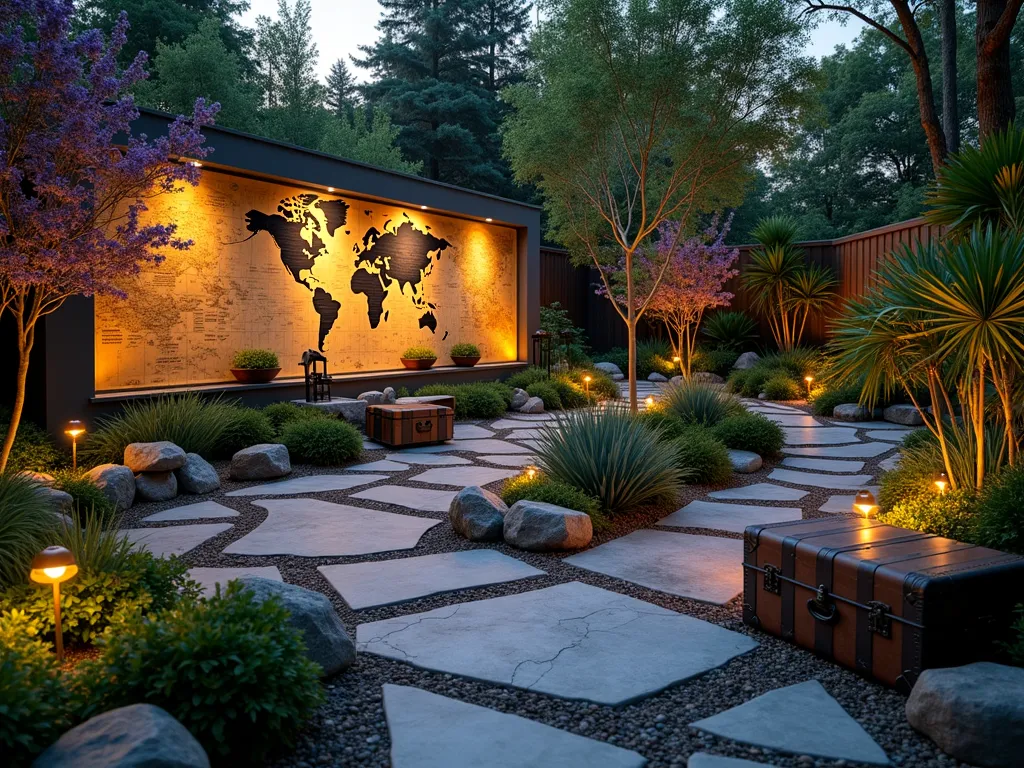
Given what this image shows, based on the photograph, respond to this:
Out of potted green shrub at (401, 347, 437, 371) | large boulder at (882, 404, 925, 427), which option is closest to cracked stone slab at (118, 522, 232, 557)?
potted green shrub at (401, 347, 437, 371)

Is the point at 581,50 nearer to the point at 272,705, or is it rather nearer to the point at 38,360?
the point at 38,360

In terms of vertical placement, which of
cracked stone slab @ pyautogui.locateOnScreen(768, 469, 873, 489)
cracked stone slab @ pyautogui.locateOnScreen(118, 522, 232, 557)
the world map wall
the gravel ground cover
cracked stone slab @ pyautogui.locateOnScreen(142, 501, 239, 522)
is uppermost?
the world map wall

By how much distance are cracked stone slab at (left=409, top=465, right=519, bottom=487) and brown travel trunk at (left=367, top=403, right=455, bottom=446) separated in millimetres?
1176

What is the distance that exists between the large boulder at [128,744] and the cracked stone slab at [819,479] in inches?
202

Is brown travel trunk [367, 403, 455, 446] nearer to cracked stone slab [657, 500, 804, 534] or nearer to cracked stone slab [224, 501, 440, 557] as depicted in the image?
cracked stone slab [224, 501, 440, 557]

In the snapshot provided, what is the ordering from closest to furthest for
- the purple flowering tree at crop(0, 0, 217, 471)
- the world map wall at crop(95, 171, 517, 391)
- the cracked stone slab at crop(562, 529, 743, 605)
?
the cracked stone slab at crop(562, 529, 743, 605) < the purple flowering tree at crop(0, 0, 217, 471) < the world map wall at crop(95, 171, 517, 391)

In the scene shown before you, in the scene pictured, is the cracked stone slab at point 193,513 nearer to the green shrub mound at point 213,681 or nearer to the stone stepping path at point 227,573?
the stone stepping path at point 227,573

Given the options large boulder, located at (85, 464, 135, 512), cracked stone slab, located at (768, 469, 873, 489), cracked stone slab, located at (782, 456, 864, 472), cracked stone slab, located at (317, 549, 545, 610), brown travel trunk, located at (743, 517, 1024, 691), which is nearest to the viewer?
brown travel trunk, located at (743, 517, 1024, 691)

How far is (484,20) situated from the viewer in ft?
76.1

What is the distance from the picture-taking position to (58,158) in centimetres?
435

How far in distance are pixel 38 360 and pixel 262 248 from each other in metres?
3.02

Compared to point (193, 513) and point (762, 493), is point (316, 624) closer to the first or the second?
point (193, 513)

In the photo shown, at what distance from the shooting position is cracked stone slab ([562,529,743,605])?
134 inches

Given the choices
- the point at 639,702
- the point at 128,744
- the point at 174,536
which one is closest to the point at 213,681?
the point at 128,744
